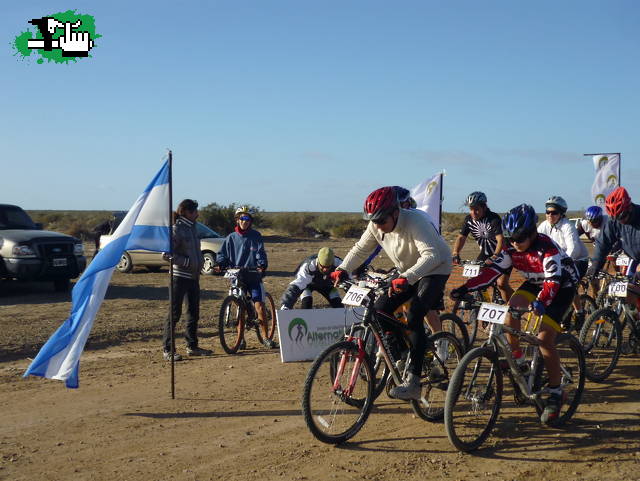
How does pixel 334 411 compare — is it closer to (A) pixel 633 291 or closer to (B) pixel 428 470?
(B) pixel 428 470

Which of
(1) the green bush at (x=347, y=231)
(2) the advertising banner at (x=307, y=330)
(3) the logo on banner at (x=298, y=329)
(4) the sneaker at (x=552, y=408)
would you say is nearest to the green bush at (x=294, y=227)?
(1) the green bush at (x=347, y=231)

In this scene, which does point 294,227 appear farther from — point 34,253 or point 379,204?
point 379,204

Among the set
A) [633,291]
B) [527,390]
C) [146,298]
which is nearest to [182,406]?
[527,390]

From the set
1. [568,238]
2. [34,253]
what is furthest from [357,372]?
[34,253]

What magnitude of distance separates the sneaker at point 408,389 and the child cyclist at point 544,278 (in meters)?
0.82

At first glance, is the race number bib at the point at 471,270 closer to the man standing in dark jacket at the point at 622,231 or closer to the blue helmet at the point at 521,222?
the man standing in dark jacket at the point at 622,231

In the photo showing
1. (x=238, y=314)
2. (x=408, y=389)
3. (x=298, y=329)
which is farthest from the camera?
(x=238, y=314)

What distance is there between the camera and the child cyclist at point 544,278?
6292 mm

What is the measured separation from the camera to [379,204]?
6.02 m

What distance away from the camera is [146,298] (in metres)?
16.3

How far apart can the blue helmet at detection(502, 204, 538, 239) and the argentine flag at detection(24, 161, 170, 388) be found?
3582 millimetres

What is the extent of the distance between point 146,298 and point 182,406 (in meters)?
9.49

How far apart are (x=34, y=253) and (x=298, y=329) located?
9.47 metres

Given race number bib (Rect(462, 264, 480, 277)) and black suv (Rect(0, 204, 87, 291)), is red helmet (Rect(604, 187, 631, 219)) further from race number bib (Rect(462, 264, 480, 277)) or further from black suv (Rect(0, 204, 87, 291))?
black suv (Rect(0, 204, 87, 291))
